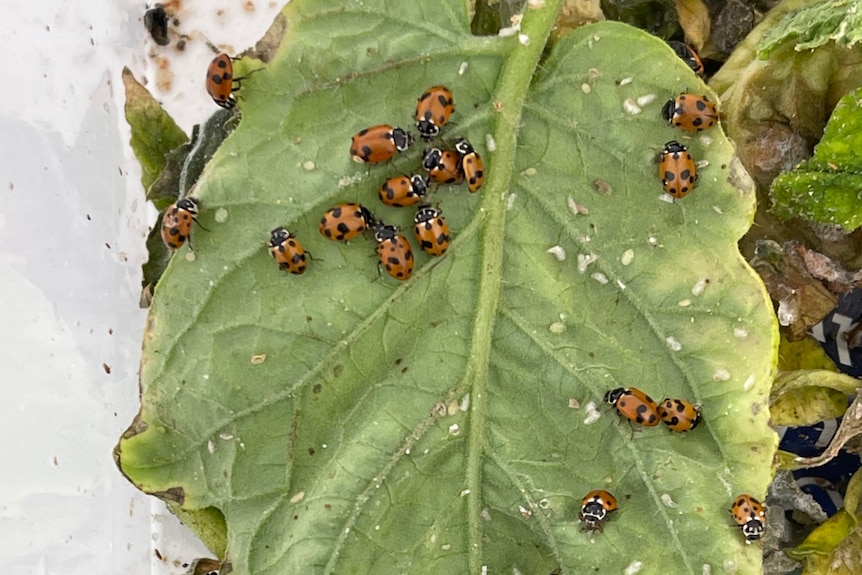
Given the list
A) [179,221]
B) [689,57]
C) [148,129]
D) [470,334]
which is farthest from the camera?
[148,129]

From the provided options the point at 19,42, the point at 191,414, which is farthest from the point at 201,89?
the point at 191,414

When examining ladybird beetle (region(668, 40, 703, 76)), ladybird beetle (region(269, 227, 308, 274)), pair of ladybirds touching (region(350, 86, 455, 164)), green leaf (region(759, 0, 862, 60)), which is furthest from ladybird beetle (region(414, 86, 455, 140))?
green leaf (region(759, 0, 862, 60))

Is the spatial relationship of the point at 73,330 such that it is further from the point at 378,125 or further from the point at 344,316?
the point at 378,125

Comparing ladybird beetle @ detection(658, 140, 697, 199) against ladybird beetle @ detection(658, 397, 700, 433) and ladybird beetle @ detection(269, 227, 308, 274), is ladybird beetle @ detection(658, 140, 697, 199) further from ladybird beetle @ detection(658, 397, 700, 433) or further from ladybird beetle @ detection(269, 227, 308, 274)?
ladybird beetle @ detection(269, 227, 308, 274)

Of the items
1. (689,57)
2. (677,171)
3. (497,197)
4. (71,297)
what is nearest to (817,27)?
(689,57)

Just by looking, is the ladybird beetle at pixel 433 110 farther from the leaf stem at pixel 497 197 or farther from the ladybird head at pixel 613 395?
the ladybird head at pixel 613 395

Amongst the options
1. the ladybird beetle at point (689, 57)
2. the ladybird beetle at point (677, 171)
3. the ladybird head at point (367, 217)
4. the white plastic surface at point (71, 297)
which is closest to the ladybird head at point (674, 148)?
the ladybird beetle at point (677, 171)

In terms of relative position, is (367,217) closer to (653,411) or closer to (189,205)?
(189,205)
